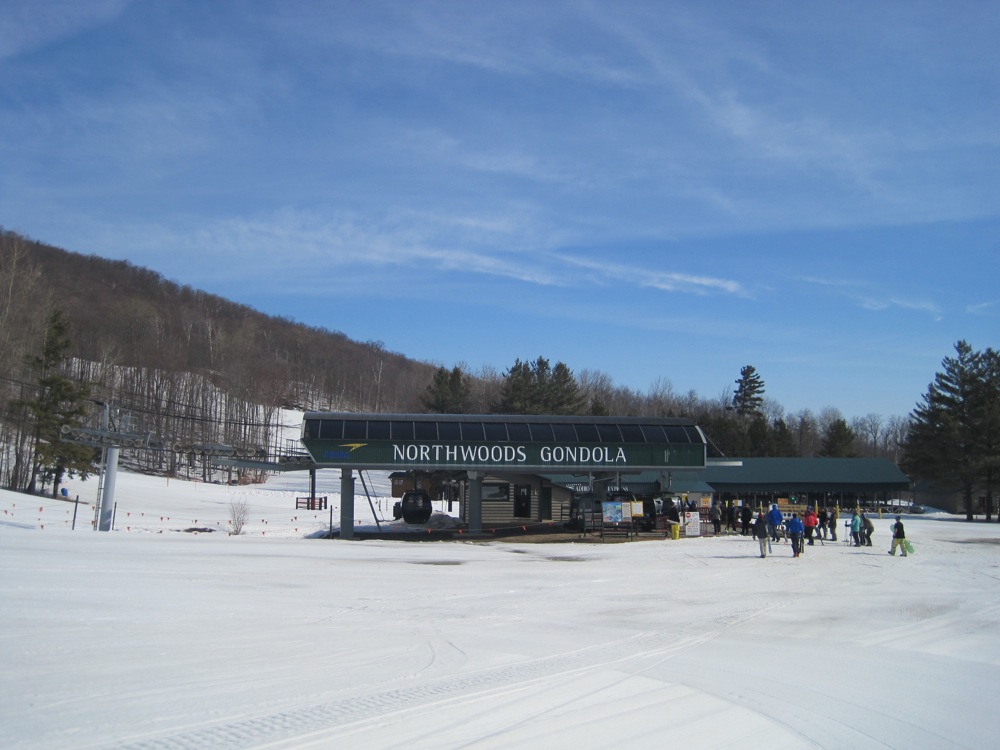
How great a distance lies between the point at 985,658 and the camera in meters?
11.2

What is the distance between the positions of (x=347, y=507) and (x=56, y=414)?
25.4 metres

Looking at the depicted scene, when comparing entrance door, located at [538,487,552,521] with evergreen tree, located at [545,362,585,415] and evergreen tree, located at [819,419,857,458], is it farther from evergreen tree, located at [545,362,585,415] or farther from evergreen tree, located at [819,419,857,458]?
evergreen tree, located at [819,419,857,458]

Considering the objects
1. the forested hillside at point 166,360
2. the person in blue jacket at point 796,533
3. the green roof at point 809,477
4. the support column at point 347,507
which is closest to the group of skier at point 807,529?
the person in blue jacket at point 796,533

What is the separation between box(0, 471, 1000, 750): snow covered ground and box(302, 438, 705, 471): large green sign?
13.0 metres

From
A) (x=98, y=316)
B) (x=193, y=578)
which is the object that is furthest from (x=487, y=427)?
(x=98, y=316)

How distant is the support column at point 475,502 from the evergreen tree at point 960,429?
43.7m

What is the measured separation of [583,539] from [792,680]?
2594cm

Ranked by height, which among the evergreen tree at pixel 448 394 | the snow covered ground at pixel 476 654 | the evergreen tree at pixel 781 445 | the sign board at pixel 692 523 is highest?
the evergreen tree at pixel 448 394

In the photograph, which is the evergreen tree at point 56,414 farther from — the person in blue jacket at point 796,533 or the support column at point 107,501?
the person in blue jacket at point 796,533

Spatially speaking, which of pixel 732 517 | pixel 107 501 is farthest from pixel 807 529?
pixel 107 501

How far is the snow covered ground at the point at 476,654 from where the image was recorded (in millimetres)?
7176

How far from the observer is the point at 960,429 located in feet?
213

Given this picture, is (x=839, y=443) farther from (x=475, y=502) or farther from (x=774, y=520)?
(x=774, y=520)

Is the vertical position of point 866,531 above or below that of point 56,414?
below
